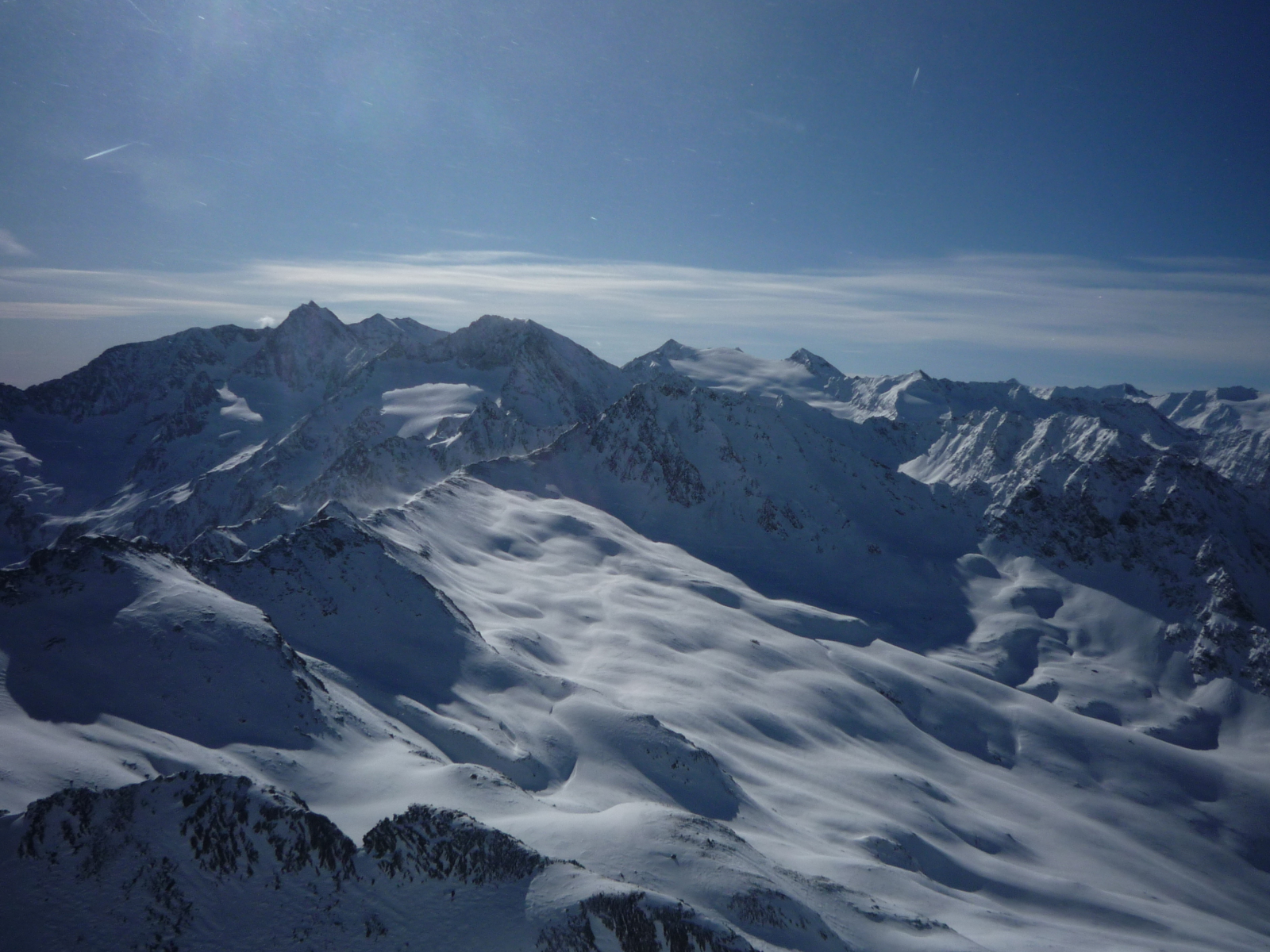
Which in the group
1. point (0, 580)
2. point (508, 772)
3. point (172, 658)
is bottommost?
point (508, 772)

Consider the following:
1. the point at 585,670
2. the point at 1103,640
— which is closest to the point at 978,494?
the point at 1103,640

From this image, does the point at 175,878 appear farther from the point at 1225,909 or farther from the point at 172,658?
the point at 1225,909

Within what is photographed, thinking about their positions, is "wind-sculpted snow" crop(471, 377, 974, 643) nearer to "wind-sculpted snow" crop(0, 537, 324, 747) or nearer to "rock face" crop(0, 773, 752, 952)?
"wind-sculpted snow" crop(0, 537, 324, 747)

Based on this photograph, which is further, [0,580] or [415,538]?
[415,538]

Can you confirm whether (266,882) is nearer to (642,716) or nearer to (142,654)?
(142,654)

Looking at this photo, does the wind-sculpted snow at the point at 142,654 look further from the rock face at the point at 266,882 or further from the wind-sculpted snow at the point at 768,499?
the wind-sculpted snow at the point at 768,499

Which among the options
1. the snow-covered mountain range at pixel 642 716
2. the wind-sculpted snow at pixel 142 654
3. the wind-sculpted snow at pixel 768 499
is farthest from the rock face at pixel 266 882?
the wind-sculpted snow at pixel 768 499

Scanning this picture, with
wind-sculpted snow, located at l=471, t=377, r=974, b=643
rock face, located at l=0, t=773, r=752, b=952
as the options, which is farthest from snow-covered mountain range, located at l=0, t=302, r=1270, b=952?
wind-sculpted snow, located at l=471, t=377, r=974, b=643

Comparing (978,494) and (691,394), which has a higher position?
(691,394)
